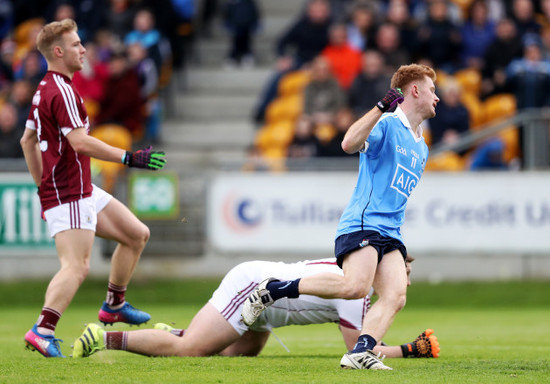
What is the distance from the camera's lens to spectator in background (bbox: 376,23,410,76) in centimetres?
1809

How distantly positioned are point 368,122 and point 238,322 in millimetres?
1871

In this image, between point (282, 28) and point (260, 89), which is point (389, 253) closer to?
point (260, 89)

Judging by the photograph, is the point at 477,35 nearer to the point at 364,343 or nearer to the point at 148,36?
the point at 148,36

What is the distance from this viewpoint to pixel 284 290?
25.2 feet

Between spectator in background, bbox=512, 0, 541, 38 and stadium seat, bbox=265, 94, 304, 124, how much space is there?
161 inches

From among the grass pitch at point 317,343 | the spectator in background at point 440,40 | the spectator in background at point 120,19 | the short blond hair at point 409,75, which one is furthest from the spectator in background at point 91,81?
the short blond hair at point 409,75

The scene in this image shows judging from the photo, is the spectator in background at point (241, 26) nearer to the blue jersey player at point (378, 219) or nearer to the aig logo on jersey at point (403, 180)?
the blue jersey player at point (378, 219)

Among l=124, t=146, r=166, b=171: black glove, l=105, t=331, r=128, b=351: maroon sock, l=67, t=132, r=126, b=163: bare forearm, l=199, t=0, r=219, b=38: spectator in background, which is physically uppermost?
l=199, t=0, r=219, b=38: spectator in background

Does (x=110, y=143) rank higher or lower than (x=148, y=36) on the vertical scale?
lower

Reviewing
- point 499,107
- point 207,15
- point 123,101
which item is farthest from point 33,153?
point 207,15

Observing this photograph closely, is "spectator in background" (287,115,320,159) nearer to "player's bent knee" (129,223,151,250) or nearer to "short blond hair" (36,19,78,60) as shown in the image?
"player's bent knee" (129,223,151,250)

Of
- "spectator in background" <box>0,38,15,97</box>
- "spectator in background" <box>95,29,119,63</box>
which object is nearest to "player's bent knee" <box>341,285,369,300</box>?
"spectator in background" <box>95,29,119,63</box>

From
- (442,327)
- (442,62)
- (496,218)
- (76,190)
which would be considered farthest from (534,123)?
(76,190)

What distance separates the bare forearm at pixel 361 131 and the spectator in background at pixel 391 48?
10.7 metres
